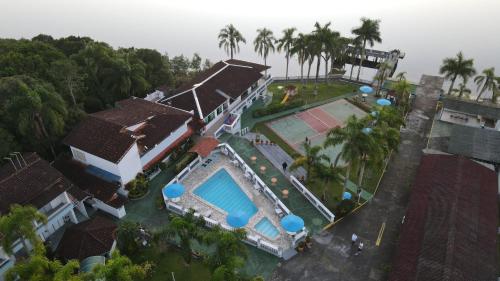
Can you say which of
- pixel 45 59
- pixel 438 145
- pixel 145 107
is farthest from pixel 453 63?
pixel 45 59

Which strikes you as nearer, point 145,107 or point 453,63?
point 145,107

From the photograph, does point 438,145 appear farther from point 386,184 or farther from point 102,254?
point 102,254

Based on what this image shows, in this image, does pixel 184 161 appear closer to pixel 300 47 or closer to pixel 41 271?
pixel 41 271

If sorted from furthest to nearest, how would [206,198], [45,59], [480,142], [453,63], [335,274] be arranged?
1. [453,63]
2. [45,59]
3. [480,142]
4. [206,198]
5. [335,274]

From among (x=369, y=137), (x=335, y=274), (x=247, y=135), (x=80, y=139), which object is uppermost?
(x=369, y=137)

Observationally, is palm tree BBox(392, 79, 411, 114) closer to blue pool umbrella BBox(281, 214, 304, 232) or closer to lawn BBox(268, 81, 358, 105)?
lawn BBox(268, 81, 358, 105)

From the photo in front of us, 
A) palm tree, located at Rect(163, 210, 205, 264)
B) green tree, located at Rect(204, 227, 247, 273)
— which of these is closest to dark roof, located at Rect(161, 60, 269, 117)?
palm tree, located at Rect(163, 210, 205, 264)

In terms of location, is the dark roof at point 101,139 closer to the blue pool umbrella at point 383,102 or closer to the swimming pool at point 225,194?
the swimming pool at point 225,194
